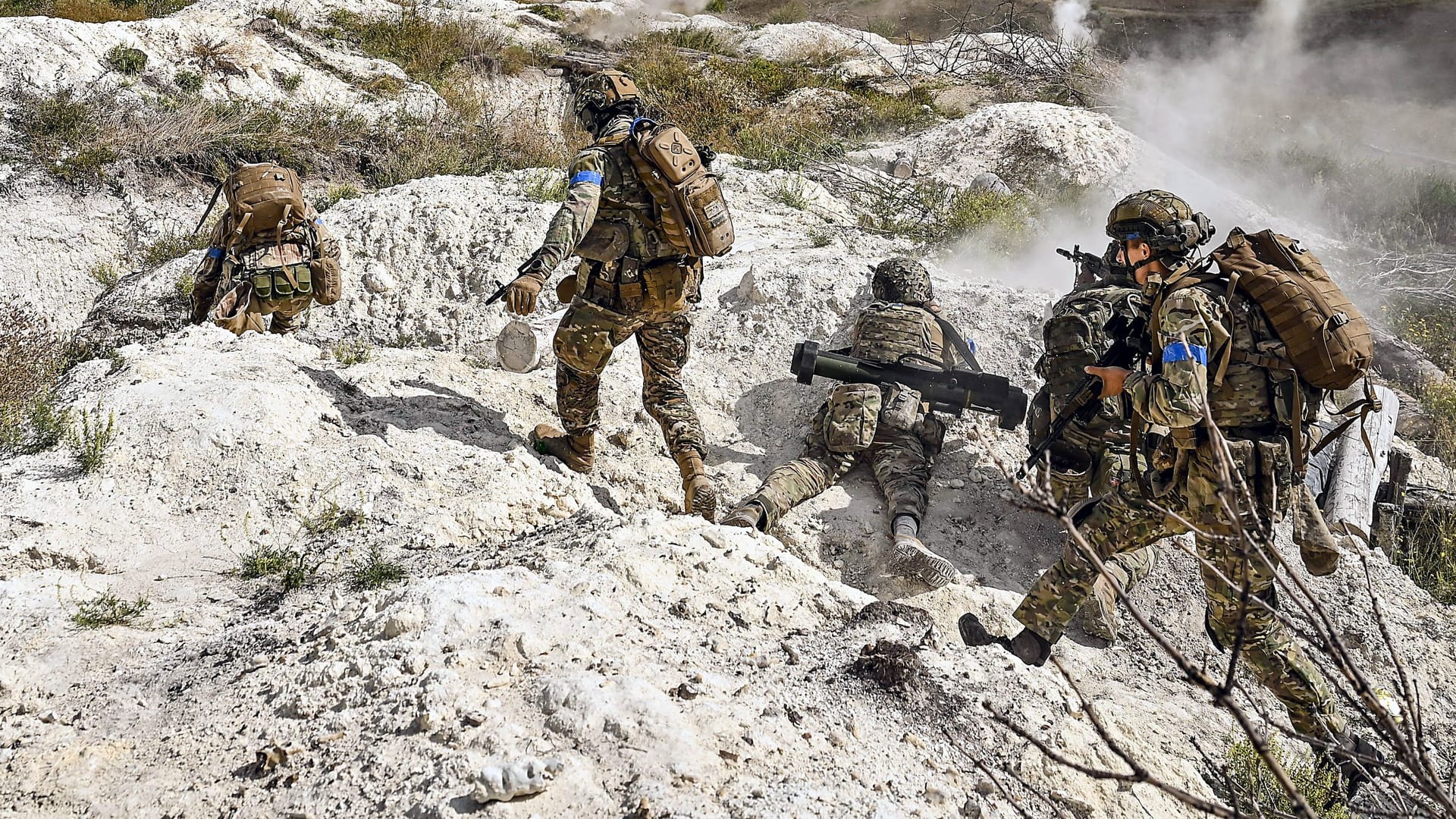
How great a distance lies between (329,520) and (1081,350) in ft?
11.0

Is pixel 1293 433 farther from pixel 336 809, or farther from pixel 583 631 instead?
pixel 336 809

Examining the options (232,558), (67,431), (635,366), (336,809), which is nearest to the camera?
(336,809)

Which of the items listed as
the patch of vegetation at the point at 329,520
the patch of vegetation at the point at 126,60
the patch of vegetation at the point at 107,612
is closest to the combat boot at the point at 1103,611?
the patch of vegetation at the point at 329,520

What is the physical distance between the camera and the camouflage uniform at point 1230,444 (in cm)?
289

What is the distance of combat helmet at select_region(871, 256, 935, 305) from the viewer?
17.1ft

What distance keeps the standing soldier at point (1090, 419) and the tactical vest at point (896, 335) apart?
71cm

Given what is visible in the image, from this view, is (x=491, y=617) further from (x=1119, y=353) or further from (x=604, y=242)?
(x=1119, y=353)

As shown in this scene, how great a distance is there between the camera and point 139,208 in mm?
6879

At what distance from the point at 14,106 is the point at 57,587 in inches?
260

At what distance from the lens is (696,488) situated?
418cm

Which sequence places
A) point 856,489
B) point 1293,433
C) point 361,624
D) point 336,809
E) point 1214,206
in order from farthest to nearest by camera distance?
point 1214,206 < point 856,489 < point 1293,433 < point 361,624 < point 336,809

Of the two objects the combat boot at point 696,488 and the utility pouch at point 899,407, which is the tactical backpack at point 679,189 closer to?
the combat boot at point 696,488

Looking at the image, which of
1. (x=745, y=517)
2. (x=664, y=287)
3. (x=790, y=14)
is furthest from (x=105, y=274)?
(x=790, y=14)

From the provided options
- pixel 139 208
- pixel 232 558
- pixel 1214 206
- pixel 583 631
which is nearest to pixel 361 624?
pixel 583 631
